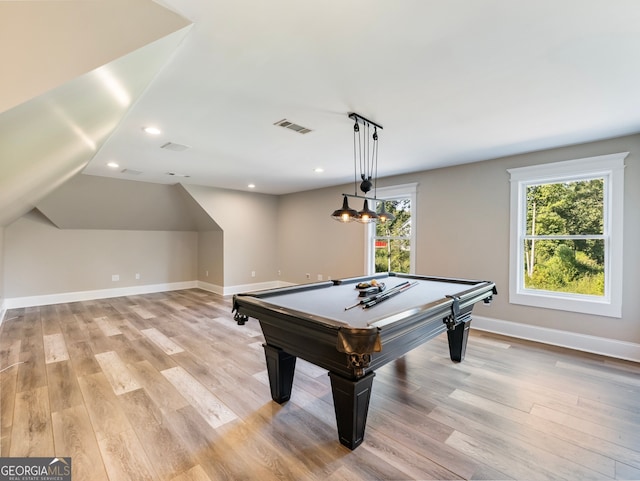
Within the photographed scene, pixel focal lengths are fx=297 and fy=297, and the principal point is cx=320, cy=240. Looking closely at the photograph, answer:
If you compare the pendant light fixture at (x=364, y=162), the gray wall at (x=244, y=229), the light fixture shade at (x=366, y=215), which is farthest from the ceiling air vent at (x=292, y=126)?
the gray wall at (x=244, y=229)

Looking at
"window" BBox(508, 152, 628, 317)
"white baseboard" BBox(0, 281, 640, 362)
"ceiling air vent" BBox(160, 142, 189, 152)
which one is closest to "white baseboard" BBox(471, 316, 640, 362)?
"white baseboard" BBox(0, 281, 640, 362)

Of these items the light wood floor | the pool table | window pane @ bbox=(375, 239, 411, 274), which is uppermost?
window pane @ bbox=(375, 239, 411, 274)

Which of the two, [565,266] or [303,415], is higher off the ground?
[565,266]

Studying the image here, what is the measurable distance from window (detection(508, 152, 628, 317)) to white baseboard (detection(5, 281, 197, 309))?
22.9 feet

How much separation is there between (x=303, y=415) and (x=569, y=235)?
3.76m

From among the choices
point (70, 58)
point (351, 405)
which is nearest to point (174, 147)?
point (70, 58)

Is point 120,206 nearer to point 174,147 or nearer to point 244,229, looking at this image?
point 244,229

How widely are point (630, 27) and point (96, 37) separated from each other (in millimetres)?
2721

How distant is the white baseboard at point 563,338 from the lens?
326 centimetres

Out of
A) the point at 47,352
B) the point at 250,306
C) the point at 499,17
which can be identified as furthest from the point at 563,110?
the point at 47,352

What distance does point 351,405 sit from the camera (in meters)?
1.82

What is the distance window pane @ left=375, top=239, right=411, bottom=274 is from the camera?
5199 mm

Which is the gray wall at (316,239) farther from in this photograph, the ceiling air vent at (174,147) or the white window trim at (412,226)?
the ceiling air vent at (174,147)

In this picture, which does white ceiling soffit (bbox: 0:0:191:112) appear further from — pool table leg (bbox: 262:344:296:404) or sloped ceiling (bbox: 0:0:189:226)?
pool table leg (bbox: 262:344:296:404)
